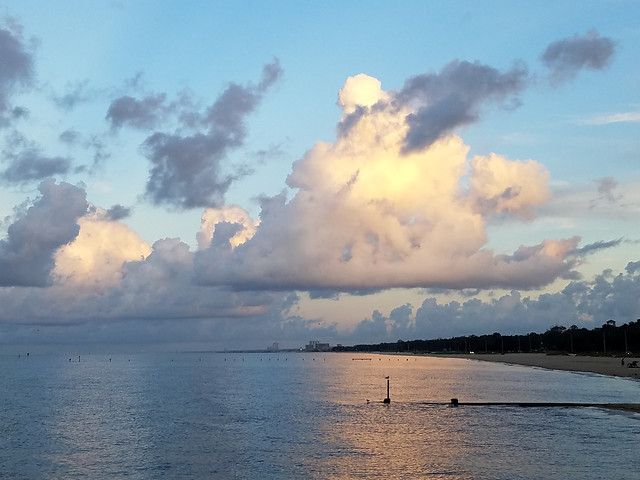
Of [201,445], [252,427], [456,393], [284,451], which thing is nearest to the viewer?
[284,451]

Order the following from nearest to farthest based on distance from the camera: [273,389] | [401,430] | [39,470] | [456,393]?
[39,470]
[401,430]
[456,393]
[273,389]

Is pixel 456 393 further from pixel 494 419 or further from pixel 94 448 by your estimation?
pixel 94 448

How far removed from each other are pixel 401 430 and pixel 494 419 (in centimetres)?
1438

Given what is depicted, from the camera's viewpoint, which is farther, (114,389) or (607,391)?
(114,389)

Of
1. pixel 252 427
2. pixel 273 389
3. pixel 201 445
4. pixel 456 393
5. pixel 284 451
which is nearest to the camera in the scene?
pixel 284 451

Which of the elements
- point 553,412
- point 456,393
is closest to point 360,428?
point 553,412

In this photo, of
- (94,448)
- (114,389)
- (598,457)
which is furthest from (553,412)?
(114,389)

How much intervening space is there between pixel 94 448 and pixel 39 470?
1174 cm

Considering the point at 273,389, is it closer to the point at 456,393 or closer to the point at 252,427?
the point at 456,393

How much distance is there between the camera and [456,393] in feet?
452

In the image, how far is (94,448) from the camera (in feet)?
230

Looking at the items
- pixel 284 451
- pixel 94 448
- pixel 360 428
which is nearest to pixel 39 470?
pixel 94 448

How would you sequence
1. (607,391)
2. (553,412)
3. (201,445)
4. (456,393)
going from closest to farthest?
(201,445)
(553,412)
(607,391)
(456,393)

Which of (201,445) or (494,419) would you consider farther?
(494,419)
